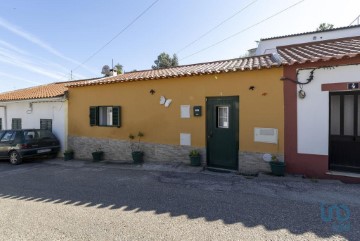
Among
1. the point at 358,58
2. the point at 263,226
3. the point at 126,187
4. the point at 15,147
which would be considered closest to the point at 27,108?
the point at 15,147

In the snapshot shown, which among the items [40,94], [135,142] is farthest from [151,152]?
[40,94]

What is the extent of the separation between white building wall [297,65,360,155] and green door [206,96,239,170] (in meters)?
1.79

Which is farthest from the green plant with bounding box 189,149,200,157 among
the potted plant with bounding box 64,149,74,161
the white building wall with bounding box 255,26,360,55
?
the white building wall with bounding box 255,26,360,55

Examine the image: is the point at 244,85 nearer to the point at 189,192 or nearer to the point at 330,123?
the point at 330,123

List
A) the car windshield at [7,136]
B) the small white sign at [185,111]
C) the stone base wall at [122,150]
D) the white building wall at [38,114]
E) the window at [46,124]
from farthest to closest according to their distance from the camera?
the window at [46,124], the white building wall at [38,114], the car windshield at [7,136], the stone base wall at [122,150], the small white sign at [185,111]

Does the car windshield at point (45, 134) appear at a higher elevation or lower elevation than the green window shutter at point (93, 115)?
lower

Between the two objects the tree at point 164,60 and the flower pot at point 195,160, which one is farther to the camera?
the tree at point 164,60

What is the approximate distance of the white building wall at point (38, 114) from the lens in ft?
35.7

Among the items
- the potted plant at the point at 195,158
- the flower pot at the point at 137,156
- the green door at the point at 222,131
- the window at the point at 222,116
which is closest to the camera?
the green door at the point at 222,131

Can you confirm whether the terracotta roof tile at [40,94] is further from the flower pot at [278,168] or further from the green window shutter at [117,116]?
the flower pot at [278,168]

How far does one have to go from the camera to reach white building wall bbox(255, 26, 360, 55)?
50.3 feet

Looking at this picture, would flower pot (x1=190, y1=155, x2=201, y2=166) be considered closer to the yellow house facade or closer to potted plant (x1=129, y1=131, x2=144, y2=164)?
the yellow house facade

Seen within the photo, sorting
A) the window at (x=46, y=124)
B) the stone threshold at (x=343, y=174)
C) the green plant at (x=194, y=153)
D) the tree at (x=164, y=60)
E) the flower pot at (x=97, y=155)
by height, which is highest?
the tree at (x=164, y=60)

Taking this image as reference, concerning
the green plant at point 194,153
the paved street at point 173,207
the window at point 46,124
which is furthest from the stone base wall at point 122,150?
the window at point 46,124
